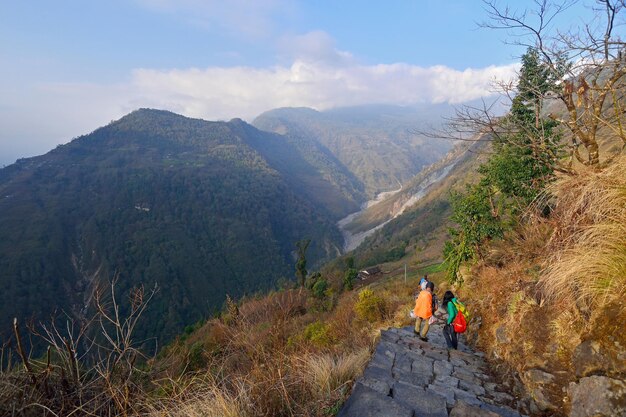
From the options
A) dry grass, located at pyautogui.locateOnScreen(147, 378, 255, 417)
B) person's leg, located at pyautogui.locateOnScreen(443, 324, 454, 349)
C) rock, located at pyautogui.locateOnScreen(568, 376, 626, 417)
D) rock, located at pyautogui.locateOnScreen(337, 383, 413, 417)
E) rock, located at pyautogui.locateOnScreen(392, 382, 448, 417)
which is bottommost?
person's leg, located at pyautogui.locateOnScreen(443, 324, 454, 349)

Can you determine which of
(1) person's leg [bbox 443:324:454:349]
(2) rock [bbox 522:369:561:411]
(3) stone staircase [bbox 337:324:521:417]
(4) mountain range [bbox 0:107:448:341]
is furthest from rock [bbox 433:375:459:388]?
(4) mountain range [bbox 0:107:448:341]

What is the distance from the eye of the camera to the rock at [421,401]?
3086 millimetres

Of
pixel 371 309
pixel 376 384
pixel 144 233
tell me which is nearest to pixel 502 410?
pixel 376 384

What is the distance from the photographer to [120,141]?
643 ft

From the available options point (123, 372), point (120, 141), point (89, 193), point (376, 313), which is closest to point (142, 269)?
point (89, 193)

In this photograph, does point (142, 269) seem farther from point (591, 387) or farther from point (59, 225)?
point (591, 387)

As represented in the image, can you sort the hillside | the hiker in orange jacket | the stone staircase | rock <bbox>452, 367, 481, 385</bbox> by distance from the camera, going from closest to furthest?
the stone staircase < rock <bbox>452, 367, 481, 385</bbox> < the hiker in orange jacket < the hillside

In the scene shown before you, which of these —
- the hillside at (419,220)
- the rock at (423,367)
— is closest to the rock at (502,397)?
the rock at (423,367)

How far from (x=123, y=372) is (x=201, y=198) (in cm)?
14876

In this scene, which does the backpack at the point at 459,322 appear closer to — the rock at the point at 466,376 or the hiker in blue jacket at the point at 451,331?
the hiker in blue jacket at the point at 451,331

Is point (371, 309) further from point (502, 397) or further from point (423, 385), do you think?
point (423, 385)

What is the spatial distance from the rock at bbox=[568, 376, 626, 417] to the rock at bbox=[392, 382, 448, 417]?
1.44 meters

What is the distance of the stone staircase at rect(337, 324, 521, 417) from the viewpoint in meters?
2.91

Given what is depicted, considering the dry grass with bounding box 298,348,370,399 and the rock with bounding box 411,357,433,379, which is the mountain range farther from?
the dry grass with bounding box 298,348,370,399
